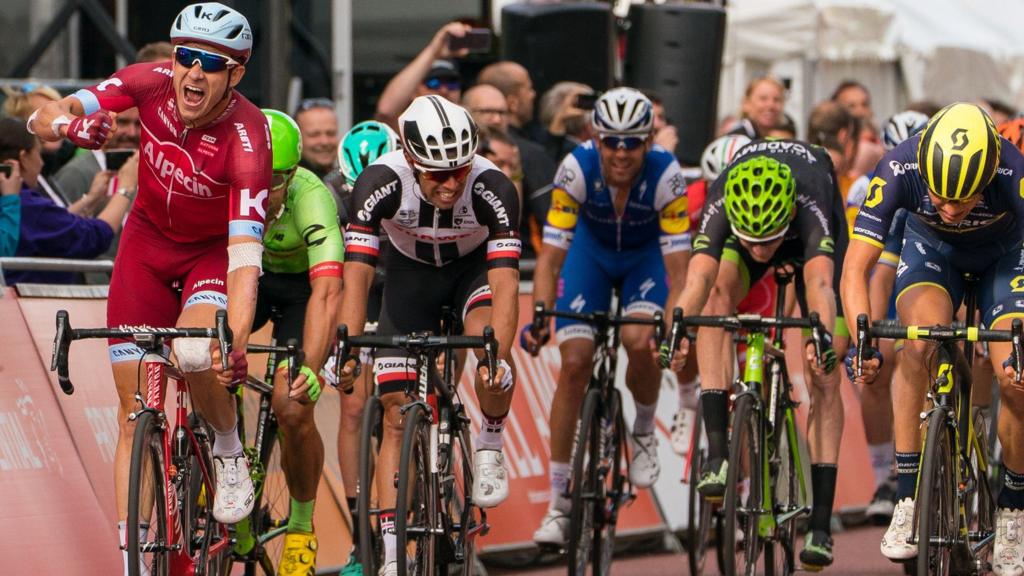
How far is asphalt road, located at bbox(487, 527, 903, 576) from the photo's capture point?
11.0 meters

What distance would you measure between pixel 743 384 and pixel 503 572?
2.33 metres

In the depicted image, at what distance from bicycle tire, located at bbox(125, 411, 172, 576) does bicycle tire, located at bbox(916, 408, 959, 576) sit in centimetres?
306

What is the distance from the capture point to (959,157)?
7.92 meters

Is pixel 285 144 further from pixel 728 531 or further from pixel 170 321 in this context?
pixel 728 531

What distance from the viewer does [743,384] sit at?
9.33 metres

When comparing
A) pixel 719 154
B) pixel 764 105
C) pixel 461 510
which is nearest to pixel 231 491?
pixel 461 510

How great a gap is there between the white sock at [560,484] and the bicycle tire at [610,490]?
0.18 m

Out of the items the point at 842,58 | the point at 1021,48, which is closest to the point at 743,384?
the point at 842,58

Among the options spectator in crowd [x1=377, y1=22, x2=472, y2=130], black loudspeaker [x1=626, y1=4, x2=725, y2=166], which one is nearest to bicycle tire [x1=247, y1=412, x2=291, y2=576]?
spectator in crowd [x1=377, y1=22, x2=472, y2=130]

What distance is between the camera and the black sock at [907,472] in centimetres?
848

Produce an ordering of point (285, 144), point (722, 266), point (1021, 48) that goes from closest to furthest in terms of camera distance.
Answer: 1. point (285, 144)
2. point (722, 266)
3. point (1021, 48)

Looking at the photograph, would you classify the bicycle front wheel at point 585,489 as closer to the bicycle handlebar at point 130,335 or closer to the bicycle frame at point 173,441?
the bicycle frame at point 173,441

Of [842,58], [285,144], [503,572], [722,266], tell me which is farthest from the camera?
[842,58]

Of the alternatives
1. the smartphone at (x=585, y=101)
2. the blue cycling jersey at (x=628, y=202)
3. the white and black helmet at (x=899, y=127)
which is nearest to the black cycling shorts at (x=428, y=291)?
the blue cycling jersey at (x=628, y=202)
